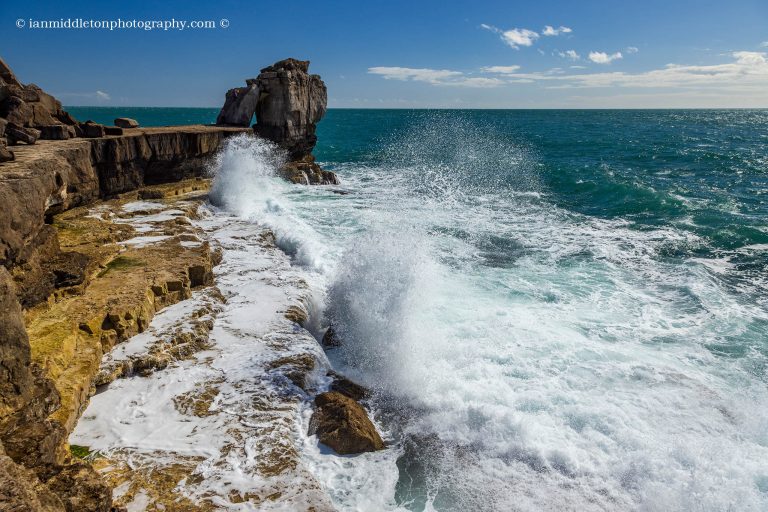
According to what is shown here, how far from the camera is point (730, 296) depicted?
11500mm

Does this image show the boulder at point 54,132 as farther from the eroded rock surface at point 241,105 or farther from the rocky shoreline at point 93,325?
the eroded rock surface at point 241,105

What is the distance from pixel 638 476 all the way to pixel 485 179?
24234 mm

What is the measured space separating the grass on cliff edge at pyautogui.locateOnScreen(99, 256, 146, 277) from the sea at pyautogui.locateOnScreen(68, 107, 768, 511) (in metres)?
3.44

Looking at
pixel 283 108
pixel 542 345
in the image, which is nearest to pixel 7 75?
pixel 283 108

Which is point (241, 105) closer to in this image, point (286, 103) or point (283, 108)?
point (283, 108)

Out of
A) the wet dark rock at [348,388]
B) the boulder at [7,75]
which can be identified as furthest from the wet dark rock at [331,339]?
the boulder at [7,75]

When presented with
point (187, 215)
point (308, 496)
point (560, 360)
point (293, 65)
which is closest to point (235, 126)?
point (293, 65)

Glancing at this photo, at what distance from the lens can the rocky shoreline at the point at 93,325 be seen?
4.24 meters

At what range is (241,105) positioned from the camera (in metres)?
25.6

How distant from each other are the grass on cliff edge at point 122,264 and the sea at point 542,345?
11.3ft

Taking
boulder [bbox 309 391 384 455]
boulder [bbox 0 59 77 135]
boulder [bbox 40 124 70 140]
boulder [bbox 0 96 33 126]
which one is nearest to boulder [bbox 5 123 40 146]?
boulder [bbox 0 59 77 135]

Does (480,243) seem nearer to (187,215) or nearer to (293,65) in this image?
(187,215)

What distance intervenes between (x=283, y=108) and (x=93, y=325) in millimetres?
21041

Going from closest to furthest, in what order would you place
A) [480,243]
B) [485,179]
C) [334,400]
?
[334,400]
[480,243]
[485,179]
